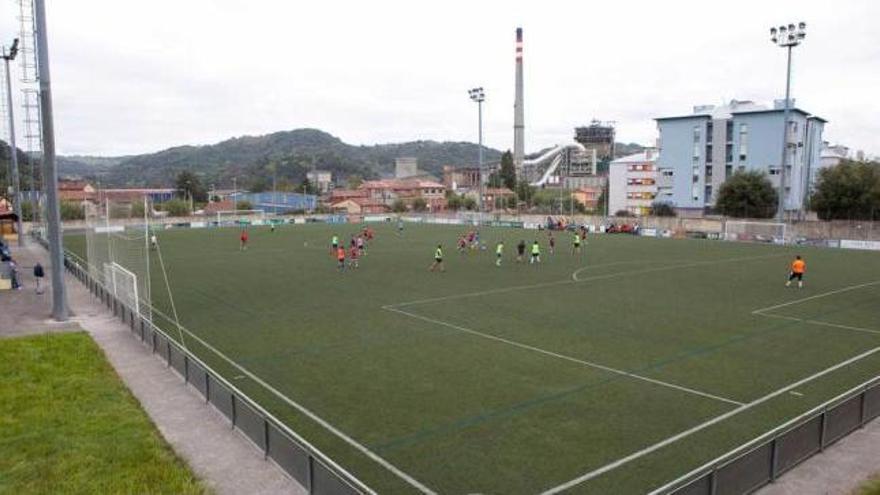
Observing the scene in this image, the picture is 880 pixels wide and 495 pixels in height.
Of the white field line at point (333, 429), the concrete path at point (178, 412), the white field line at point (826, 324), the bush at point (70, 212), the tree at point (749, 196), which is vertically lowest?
the white field line at point (333, 429)

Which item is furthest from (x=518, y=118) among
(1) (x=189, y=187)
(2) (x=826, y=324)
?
(2) (x=826, y=324)

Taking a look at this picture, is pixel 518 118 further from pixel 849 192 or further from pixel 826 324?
pixel 826 324

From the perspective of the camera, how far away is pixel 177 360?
601 inches

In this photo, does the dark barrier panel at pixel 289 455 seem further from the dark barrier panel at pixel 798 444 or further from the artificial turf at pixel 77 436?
the dark barrier panel at pixel 798 444

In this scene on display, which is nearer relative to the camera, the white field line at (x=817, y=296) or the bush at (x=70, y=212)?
the white field line at (x=817, y=296)

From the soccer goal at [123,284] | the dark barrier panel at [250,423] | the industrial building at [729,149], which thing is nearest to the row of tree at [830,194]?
the industrial building at [729,149]

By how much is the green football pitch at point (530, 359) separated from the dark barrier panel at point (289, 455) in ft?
3.89

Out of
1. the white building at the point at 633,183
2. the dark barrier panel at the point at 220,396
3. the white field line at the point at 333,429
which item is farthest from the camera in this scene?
the white building at the point at 633,183

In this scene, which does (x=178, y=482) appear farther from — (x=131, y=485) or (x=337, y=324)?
(x=337, y=324)

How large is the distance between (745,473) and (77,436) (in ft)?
36.9

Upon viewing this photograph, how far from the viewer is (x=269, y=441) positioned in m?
10.3

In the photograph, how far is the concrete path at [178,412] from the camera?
9.80 m

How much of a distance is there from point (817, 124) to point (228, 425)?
91306 millimetres

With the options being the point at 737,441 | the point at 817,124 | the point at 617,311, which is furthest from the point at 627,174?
the point at 737,441
